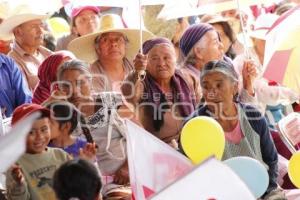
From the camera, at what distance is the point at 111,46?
317 inches

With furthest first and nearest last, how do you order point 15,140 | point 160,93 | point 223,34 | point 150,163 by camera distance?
point 223,34
point 160,93
point 150,163
point 15,140

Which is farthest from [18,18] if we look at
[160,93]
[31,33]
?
[160,93]

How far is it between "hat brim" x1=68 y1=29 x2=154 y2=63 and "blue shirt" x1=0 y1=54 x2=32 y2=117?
2.28 ft

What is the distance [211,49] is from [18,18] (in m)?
1.36

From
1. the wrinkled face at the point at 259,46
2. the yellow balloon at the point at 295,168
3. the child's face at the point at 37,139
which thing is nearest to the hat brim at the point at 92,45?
the wrinkled face at the point at 259,46

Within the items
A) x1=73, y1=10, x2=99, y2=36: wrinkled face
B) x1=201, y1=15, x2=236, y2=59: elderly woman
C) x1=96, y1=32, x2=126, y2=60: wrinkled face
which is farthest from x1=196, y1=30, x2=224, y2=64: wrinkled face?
x1=73, y1=10, x2=99, y2=36: wrinkled face

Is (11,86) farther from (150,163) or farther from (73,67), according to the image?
(150,163)

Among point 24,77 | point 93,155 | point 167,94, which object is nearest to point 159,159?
point 93,155

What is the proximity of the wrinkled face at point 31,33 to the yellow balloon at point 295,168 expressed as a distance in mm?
2132

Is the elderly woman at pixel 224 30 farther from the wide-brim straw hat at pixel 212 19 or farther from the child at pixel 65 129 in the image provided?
the child at pixel 65 129

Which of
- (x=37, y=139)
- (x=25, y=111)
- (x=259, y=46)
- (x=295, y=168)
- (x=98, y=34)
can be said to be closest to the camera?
(x=37, y=139)

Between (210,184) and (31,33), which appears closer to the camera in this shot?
(210,184)

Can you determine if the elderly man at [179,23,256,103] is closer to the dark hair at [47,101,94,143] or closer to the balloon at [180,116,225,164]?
the dark hair at [47,101,94,143]

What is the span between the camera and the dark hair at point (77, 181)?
562 centimetres
